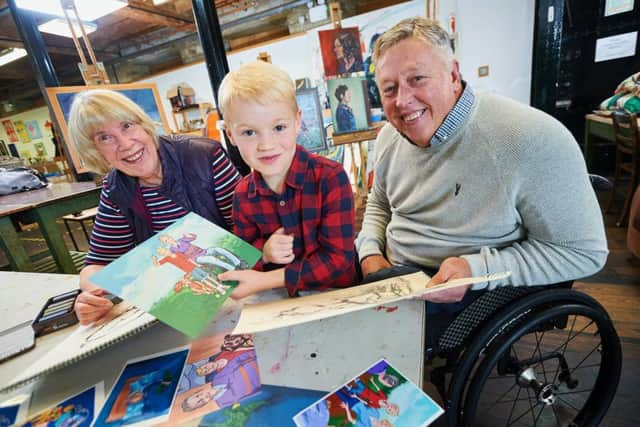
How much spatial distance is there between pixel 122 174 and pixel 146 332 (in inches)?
23.8

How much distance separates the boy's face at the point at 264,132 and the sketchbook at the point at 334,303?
1.19 ft

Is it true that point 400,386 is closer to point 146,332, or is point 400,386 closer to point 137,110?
point 146,332

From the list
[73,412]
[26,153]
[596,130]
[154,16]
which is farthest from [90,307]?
[26,153]

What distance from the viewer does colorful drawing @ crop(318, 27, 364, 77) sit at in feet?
8.52

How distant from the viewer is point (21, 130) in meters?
7.93

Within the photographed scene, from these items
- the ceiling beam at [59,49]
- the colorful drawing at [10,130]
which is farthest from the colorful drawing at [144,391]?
the colorful drawing at [10,130]

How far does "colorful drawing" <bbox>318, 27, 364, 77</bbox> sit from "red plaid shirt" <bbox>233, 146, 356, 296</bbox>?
6.77 ft

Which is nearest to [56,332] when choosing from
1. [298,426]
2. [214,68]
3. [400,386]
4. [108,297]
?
[108,297]

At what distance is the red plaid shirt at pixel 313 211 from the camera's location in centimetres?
87

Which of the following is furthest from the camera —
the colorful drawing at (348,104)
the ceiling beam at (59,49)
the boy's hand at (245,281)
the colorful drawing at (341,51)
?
the ceiling beam at (59,49)

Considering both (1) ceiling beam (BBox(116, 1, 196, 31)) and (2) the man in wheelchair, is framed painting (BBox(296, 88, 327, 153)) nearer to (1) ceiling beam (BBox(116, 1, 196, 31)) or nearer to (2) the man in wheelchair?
(2) the man in wheelchair

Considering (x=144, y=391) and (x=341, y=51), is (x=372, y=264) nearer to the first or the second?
(x=144, y=391)

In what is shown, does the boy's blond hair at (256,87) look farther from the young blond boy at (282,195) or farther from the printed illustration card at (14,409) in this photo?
the printed illustration card at (14,409)

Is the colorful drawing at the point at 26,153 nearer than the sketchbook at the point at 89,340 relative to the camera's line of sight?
No
